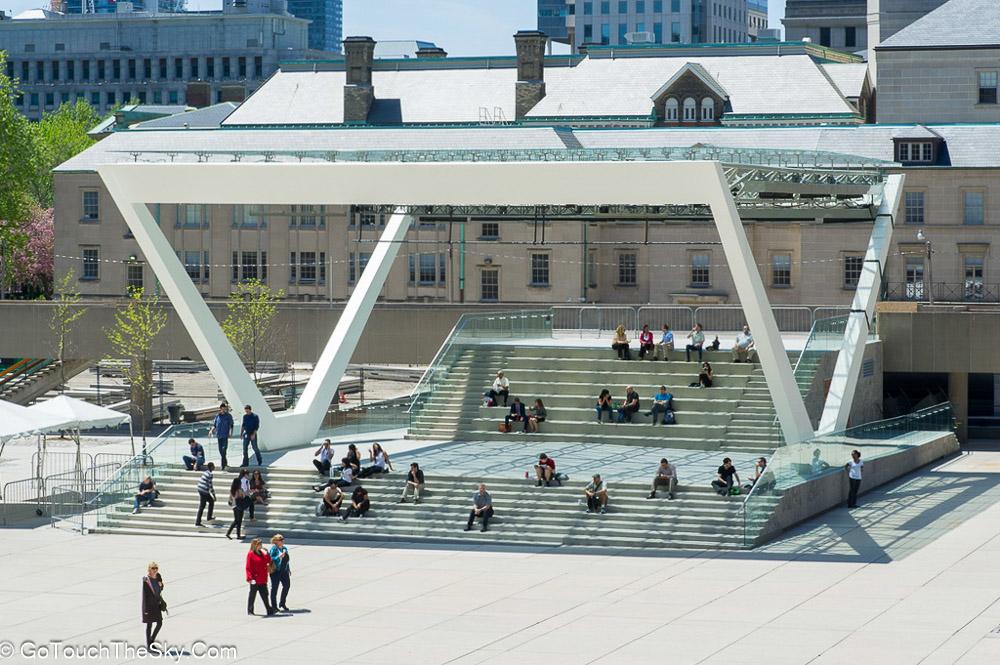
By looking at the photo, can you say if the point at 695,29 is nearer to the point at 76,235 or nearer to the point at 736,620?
the point at 76,235

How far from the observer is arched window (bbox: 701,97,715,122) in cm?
8300

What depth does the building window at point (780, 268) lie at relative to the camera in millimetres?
75438

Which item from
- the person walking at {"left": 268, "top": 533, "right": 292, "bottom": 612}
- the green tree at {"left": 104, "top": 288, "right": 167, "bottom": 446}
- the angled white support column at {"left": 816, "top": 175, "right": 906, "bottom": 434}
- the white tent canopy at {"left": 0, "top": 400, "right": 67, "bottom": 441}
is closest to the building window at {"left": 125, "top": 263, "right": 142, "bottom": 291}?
the green tree at {"left": 104, "top": 288, "right": 167, "bottom": 446}

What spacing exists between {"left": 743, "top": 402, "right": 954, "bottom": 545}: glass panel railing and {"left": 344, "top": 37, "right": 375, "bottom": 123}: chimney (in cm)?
4550

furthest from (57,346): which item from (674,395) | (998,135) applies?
(998,135)

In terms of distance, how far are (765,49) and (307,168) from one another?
50628 mm

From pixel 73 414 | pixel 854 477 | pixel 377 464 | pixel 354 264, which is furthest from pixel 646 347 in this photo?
pixel 354 264

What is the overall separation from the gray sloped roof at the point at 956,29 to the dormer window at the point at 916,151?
1095 cm

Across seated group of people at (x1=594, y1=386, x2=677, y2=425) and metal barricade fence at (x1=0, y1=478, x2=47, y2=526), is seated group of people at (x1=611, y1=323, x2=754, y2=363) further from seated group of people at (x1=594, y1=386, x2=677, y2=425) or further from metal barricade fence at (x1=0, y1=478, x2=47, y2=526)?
metal barricade fence at (x1=0, y1=478, x2=47, y2=526)

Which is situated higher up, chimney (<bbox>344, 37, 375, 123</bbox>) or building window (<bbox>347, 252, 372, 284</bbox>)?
chimney (<bbox>344, 37, 375, 123</bbox>)

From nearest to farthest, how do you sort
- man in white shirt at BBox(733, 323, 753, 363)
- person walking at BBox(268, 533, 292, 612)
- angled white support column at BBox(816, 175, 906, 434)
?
person walking at BBox(268, 533, 292, 612)
angled white support column at BBox(816, 175, 906, 434)
man in white shirt at BBox(733, 323, 753, 363)

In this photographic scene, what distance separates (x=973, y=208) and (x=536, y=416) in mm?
30271

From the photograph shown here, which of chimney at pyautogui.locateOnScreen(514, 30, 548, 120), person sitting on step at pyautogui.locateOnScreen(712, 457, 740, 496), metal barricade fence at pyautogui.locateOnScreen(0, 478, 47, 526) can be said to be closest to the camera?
person sitting on step at pyautogui.locateOnScreen(712, 457, 740, 496)

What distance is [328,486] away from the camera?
123ft
